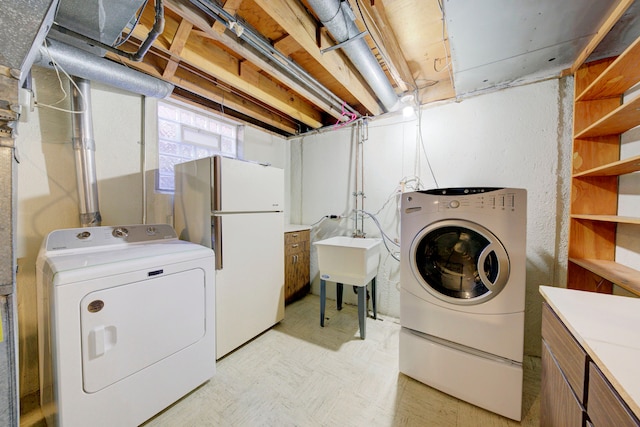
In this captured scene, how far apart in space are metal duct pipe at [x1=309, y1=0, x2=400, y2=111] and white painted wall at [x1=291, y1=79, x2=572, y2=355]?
68 cm

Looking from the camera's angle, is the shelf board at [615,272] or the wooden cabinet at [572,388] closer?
the wooden cabinet at [572,388]

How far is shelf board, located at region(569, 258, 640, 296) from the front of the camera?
3.63 ft

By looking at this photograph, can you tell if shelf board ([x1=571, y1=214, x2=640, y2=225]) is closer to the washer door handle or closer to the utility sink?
the washer door handle

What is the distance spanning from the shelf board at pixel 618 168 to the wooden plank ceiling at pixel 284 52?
1.22 metres

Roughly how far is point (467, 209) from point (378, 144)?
1.44 meters

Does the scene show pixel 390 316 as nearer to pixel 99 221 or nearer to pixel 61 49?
pixel 99 221

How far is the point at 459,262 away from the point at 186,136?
9.10 feet

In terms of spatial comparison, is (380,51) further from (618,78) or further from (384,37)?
(618,78)

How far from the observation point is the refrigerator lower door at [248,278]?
1.76 metres

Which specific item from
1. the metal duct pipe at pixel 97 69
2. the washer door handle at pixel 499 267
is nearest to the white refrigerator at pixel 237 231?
the metal duct pipe at pixel 97 69

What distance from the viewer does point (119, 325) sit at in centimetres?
115

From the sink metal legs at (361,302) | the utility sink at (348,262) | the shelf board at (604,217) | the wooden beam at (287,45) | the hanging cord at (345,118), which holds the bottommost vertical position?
the sink metal legs at (361,302)

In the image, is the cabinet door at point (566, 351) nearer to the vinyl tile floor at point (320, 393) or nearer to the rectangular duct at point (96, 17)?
the vinyl tile floor at point (320, 393)

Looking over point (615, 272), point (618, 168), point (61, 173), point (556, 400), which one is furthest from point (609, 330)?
point (61, 173)
